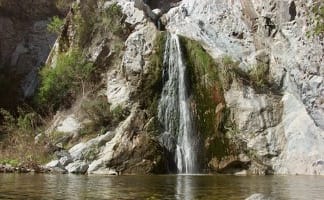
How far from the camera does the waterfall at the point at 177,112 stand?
22.5 meters

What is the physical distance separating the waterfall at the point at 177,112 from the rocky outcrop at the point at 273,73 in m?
2.07

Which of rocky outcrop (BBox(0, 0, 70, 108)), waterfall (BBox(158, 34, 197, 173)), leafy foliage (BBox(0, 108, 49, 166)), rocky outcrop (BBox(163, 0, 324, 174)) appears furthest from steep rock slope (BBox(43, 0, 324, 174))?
A: rocky outcrop (BBox(0, 0, 70, 108))

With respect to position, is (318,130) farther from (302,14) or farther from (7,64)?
(7,64)

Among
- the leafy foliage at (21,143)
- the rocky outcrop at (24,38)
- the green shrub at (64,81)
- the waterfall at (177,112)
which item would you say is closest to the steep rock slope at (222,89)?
the waterfall at (177,112)

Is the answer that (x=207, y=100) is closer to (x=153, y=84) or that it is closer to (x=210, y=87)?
(x=210, y=87)

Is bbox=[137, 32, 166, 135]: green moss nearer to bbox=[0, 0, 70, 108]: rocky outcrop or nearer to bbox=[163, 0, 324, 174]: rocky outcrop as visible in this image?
bbox=[163, 0, 324, 174]: rocky outcrop

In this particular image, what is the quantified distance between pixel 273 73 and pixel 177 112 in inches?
224

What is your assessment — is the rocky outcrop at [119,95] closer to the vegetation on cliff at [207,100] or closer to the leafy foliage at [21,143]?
the leafy foliage at [21,143]

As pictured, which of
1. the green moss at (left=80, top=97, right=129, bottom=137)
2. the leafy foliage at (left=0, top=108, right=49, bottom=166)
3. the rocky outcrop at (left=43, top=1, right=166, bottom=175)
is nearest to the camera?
the rocky outcrop at (left=43, top=1, right=166, bottom=175)

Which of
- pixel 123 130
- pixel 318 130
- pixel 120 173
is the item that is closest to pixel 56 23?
pixel 123 130

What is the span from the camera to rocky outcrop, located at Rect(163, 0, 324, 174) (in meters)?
22.8

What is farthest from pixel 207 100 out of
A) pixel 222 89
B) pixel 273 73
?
pixel 273 73

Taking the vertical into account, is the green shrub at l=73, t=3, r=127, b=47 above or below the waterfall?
above

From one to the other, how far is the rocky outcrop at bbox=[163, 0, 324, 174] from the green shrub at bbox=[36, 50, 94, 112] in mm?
5267
